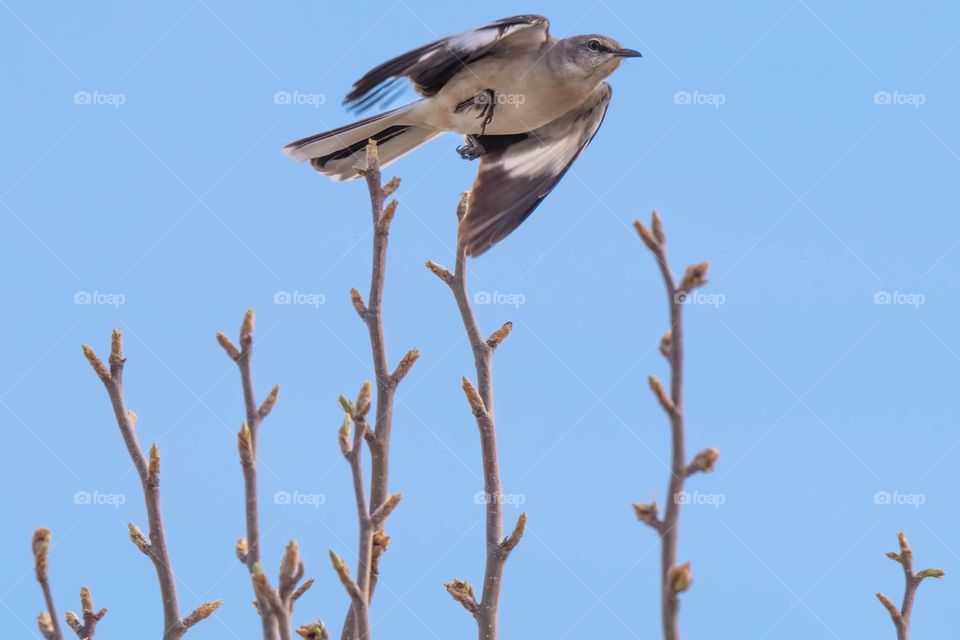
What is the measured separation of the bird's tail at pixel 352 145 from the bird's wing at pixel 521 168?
1.38 feet

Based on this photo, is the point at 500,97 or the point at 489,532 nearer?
the point at 489,532

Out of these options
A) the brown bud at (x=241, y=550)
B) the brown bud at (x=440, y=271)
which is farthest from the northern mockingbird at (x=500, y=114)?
the brown bud at (x=241, y=550)

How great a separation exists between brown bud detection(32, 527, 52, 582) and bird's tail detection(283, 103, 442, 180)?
4051 millimetres

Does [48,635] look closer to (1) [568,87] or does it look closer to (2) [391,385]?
(2) [391,385]

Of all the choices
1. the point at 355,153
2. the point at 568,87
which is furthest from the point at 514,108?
the point at 355,153

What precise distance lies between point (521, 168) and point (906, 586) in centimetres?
356

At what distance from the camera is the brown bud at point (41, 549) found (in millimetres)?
2334

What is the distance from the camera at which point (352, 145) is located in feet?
21.0

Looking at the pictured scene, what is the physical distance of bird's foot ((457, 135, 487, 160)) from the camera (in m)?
6.23

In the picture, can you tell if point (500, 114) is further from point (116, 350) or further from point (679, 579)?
point (679, 579)

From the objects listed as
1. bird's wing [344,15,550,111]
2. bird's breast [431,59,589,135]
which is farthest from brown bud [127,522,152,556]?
bird's breast [431,59,589,135]

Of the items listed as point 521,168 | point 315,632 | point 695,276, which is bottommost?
point 315,632

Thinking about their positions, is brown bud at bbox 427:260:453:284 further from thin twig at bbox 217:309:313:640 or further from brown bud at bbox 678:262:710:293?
brown bud at bbox 678:262:710:293

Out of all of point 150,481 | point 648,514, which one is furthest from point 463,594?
point 648,514
